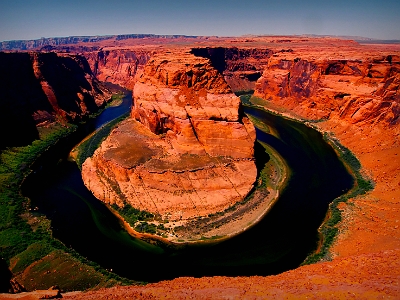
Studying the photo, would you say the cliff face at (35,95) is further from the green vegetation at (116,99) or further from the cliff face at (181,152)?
the cliff face at (181,152)

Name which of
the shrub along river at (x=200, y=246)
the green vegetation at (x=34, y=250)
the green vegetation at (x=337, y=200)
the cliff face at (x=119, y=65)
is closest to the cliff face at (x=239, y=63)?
the cliff face at (x=119, y=65)

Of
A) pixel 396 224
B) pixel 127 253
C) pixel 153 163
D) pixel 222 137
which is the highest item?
pixel 222 137

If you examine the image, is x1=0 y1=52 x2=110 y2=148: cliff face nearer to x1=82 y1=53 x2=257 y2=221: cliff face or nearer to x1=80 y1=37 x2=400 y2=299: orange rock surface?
x1=82 y1=53 x2=257 y2=221: cliff face

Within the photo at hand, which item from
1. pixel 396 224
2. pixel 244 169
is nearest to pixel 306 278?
pixel 396 224

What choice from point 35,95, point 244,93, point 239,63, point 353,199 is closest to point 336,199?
point 353,199

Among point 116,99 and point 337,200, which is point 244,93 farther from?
point 337,200

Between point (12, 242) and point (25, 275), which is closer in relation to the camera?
point (25, 275)

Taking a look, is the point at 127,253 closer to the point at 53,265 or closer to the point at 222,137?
the point at 53,265
